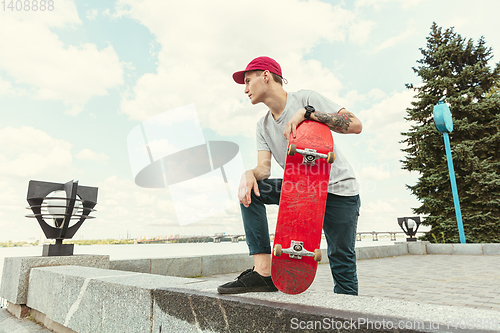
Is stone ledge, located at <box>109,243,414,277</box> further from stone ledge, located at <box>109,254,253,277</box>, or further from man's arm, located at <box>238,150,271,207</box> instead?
man's arm, located at <box>238,150,271,207</box>

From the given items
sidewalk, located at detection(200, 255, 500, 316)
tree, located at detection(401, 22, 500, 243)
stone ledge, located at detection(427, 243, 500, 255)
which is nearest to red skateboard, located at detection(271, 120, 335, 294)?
sidewalk, located at detection(200, 255, 500, 316)

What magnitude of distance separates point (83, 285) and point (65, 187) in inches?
88.4

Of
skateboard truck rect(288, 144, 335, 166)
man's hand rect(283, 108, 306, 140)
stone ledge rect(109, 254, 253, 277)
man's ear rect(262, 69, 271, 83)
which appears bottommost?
stone ledge rect(109, 254, 253, 277)

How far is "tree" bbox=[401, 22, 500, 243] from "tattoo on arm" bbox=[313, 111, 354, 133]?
13.9 m

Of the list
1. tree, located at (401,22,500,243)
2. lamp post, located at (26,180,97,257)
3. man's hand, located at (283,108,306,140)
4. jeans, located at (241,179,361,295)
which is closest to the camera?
man's hand, located at (283,108,306,140)

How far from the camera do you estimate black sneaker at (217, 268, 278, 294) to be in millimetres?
1582

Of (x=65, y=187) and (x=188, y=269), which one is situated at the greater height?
(x=65, y=187)

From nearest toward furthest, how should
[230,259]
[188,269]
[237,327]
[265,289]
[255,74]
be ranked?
[237,327] < [265,289] < [255,74] < [188,269] < [230,259]

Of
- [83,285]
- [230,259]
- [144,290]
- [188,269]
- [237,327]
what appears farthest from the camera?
[230,259]

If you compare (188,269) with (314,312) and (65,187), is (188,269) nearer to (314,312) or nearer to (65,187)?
(65,187)

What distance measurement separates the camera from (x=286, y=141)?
2066mm

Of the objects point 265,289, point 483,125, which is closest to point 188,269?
point 265,289

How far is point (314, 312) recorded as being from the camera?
1141 millimetres

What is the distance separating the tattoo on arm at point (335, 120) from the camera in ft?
5.98
